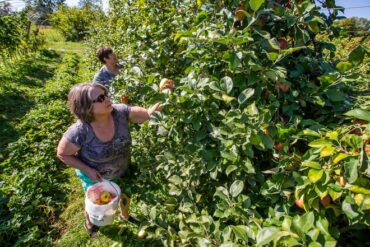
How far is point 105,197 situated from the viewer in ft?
7.24

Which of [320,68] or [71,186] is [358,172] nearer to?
[320,68]

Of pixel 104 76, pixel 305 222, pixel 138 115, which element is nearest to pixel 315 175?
pixel 305 222

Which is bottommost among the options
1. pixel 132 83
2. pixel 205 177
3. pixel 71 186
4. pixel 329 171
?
pixel 71 186

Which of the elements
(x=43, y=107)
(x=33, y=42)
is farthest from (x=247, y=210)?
(x=33, y=42)

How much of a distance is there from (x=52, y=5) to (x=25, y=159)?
270ft

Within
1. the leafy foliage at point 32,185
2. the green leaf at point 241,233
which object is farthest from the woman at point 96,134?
the green leaf at point 241,233

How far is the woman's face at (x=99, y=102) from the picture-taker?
232 centimetres

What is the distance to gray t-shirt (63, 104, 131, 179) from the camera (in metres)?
2.41

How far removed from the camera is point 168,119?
175 centimetres

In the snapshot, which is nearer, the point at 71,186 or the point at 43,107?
the point at 71,186

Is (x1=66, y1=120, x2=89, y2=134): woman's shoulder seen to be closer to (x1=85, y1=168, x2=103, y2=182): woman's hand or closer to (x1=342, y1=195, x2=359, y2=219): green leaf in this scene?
(x1=85, y1=168, x2=103, y2=182): woman's hand

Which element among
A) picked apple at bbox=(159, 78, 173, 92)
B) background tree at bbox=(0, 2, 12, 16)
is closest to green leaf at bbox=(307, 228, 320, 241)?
picked apple at bbox=(159, 78, 173, 92)

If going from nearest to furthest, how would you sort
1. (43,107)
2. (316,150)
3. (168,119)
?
(316,150) < (168,119) < (43,107)

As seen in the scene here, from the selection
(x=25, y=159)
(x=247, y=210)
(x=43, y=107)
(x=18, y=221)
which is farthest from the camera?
(x=43, y=107)
